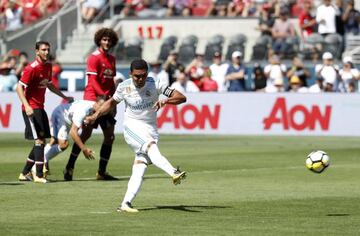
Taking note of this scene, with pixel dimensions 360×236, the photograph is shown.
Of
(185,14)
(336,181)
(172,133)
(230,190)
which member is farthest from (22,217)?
(185,14)

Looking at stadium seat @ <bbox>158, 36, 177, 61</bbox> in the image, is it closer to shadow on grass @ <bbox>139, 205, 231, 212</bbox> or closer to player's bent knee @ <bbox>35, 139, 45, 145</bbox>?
player's bent knee @ <bbox>35, 139, 45, 145</bbox>

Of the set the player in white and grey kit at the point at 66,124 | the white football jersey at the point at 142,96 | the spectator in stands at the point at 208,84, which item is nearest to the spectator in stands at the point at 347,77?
the spectator in stands at the point at 208,84

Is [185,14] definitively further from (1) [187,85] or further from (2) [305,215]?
(2) [305,215]

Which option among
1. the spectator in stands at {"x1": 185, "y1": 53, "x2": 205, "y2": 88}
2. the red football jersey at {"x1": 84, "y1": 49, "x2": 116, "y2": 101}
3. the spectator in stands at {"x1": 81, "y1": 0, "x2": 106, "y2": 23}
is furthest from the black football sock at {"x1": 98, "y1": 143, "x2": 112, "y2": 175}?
the spectator in stands at {"x1": 81, "y1": 0, "x2": 106, "y2": 23}

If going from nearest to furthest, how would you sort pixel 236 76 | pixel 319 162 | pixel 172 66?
1. pixel 319 162
2. pixel 236 76
3. pixel 172 66

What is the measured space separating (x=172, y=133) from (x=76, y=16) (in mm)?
10917

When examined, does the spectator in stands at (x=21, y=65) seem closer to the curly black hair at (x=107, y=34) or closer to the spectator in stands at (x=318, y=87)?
the spectator in stands at (x=318, y=87)

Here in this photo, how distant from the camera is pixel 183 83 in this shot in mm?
34562

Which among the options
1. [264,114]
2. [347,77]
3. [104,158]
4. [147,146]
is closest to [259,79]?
[347,77]

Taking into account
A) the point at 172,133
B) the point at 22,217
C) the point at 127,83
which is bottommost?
the point at 172,133

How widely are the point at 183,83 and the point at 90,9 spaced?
26.9 feet

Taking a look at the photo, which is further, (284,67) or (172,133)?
(284,67)

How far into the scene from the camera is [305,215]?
45.3ft

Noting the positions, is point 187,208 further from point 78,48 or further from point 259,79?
point 78,48
